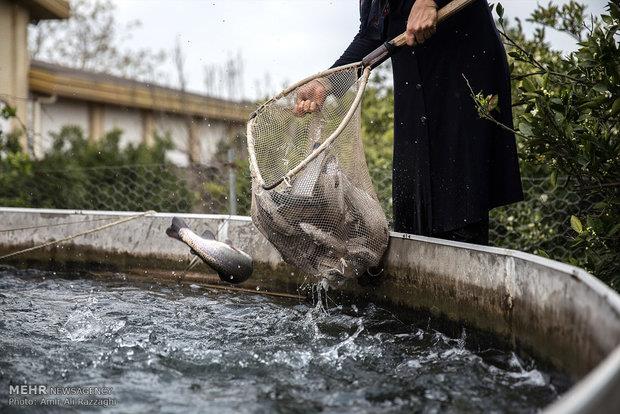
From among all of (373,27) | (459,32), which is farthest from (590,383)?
(373,27)

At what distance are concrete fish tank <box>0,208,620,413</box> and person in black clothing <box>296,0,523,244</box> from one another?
1.00ft

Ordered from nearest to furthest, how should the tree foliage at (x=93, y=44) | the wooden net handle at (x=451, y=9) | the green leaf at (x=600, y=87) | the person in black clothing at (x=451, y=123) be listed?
the green leaf at (x=600, y=87), the wooden net handle at (x=451, y=9), the person in black clothing at (x=451, y=123), the tree foliage at (x=93, y=44)

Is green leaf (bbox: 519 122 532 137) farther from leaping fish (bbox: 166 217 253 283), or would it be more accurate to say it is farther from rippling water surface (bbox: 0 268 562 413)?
leaping fish (bbox: 166 217 253 283)

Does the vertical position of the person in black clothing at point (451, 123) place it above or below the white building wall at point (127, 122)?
below

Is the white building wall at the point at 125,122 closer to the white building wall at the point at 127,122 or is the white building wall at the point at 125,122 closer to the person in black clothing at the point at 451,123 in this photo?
the white building wall at the point at 127,122

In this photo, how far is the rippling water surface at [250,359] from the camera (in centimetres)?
249

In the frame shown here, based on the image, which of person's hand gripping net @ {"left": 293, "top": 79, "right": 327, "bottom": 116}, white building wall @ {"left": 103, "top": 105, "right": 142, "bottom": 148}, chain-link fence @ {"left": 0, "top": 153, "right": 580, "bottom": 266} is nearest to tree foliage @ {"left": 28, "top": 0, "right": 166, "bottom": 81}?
white building wall @ {"left": 103, "top": 105, "right": 142, "bottom": 148}

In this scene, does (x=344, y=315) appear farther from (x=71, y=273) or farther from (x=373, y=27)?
(x=71, y=273)

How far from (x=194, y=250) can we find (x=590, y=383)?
288 cm

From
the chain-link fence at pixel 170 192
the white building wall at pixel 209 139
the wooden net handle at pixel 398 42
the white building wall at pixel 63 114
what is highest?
the white building wall at pixel 63 114

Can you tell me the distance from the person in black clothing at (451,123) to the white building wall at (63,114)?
12468mm

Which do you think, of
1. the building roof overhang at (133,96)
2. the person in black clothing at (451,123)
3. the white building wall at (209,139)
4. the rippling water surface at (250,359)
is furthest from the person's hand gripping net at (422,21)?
the building roof overhang at (133,96)

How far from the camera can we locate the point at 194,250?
4094 millimetres

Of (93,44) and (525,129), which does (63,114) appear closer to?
(93,44)
